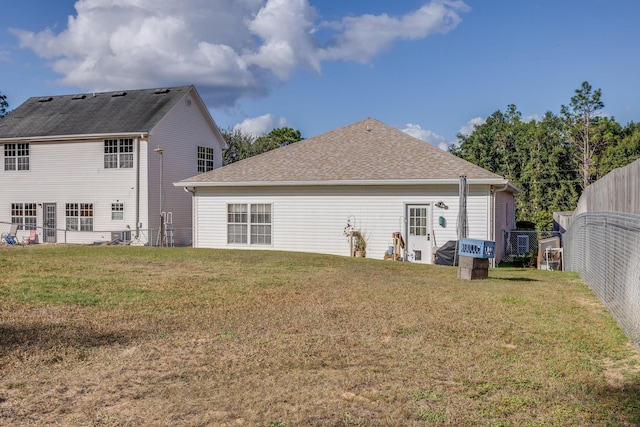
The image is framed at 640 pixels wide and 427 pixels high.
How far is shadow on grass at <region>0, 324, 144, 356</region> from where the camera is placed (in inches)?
254

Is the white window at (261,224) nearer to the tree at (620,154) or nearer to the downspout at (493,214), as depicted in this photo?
the downspout at (493,214)

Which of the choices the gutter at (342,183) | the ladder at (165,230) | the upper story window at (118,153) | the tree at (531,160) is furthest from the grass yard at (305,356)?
the tree at (531,160)

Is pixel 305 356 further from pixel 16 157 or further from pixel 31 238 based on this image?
pixel 16 157

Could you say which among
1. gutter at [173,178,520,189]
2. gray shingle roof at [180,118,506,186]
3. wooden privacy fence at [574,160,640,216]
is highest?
gray shingle roof at [180,118,506,186]

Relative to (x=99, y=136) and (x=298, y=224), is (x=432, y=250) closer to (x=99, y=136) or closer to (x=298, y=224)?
(x=298, y=224)

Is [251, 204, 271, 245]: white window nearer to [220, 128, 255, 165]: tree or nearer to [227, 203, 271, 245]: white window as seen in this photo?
[227, 203, 271, 245]: white window

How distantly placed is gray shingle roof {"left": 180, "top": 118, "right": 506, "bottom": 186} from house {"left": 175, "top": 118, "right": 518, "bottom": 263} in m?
0.04

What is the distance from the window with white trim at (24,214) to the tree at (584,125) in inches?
1482

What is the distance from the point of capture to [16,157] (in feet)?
92.9

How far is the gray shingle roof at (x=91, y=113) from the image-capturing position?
26.8 m

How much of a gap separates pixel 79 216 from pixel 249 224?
9.66 m

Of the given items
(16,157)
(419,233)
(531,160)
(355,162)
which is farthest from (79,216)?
(531,160)

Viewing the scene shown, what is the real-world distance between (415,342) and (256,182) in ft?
50.3

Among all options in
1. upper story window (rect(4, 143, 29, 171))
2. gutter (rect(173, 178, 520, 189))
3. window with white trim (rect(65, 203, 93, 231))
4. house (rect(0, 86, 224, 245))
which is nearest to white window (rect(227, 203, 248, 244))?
gutter (rect(173, 178, 520, 189))
